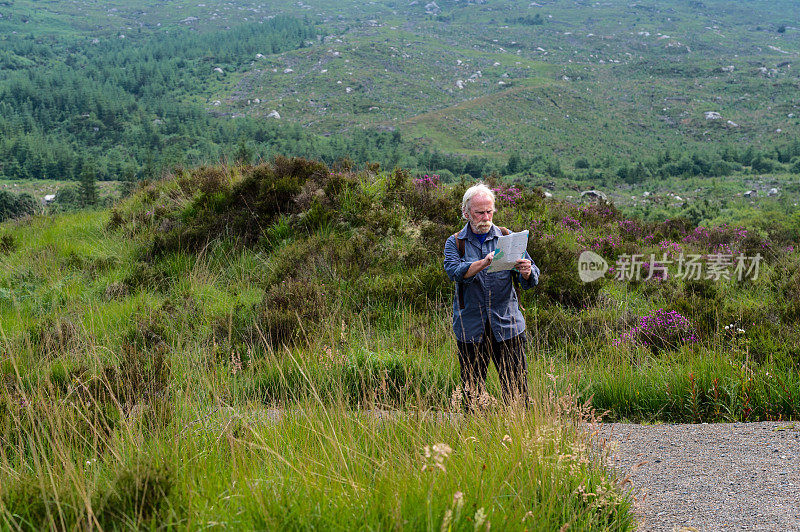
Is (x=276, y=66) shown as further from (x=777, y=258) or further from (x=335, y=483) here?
(x=335, y=483)

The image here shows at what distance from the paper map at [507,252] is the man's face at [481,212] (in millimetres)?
274

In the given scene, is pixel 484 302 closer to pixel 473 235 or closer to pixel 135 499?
pixel 473 235

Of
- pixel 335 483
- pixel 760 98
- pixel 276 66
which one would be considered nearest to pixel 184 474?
pixel 335 483

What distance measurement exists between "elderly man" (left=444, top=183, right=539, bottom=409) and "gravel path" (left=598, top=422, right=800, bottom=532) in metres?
0.89

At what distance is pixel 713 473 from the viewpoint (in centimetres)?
334

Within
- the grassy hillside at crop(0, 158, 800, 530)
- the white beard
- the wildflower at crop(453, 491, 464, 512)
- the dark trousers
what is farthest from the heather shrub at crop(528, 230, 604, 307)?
the wildflower at crop(453, 491, 464, 512)

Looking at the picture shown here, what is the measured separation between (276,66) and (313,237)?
289 feet

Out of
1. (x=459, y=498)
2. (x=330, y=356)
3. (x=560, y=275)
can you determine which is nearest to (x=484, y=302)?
(x=330, y=356)

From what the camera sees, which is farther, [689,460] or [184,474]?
[689,460]

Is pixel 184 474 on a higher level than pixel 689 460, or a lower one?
higher

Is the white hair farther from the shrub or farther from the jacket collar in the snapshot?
the shrub

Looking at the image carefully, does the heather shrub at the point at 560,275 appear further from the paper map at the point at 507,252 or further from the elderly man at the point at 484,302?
the paper map at the point at 507,252

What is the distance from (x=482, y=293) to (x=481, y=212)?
0.57 metres

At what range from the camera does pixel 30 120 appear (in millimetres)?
64875
